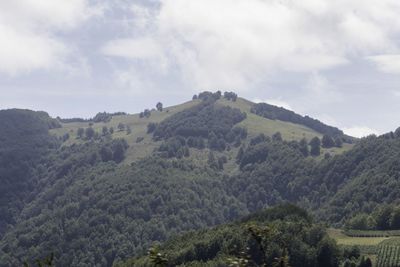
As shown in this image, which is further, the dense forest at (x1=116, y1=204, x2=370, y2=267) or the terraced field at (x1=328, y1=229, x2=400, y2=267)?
the dense forest at (x1=116, y1=204, x2=370, y2=267)

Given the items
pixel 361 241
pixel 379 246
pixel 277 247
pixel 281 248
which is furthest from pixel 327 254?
pixel 361 241

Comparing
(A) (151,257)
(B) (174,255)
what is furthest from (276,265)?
(B) (174,255)

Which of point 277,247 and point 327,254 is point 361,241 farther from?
point 277,247

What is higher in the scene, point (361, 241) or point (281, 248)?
point (361, 241)

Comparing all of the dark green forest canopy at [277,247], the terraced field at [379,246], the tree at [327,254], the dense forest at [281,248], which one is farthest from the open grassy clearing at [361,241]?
the tree at [327,254]

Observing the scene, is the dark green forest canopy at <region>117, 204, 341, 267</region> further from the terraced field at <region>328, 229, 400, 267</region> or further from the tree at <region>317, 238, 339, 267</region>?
the terraced field at <region>328, 229, 400, 267</region>

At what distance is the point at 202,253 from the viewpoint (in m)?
193

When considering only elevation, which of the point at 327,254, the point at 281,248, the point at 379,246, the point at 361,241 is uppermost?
the point at 379,246

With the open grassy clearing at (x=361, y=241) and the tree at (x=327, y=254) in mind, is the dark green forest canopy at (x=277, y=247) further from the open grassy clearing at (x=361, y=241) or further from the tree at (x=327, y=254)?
the open grassy clearing at (x=361, y=241)

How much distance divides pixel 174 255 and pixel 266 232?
7003 inches

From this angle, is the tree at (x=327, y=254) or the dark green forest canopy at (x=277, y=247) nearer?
the tree at (x=327, y=254)

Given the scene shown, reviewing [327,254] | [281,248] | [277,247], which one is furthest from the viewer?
[327,254]

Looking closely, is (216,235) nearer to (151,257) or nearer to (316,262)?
(316,262)

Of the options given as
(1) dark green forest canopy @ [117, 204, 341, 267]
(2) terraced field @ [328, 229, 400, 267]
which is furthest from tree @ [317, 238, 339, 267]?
(2) terraced field @ [328, 229, 400, 267]
